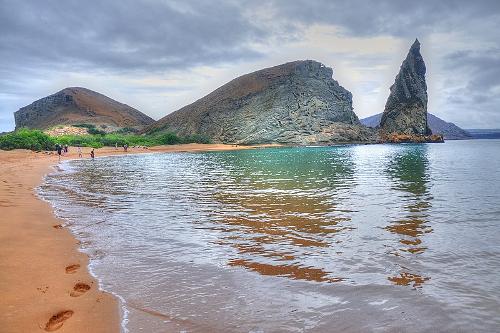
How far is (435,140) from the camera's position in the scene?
480 feet

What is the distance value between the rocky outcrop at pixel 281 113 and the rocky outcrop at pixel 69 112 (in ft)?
150

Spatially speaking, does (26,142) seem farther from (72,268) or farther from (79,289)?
(79,289)

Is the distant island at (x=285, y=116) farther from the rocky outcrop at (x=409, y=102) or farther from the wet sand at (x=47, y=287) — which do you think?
the wet sand at (x=47, y=287)

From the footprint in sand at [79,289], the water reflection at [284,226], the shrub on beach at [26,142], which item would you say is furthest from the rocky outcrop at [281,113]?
the footprint in sand at [79,289]

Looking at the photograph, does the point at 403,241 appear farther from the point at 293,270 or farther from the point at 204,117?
the point at 204,117

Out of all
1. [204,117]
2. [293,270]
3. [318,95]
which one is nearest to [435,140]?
[318,95]

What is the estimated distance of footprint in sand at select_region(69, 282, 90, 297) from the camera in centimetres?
546

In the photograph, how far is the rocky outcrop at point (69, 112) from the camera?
172 metres

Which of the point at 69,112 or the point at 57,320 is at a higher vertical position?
the point at 69,112

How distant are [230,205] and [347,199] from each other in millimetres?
5214

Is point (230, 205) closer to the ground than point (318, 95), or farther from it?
closer to the ground

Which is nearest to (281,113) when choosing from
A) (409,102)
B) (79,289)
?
(409,102)

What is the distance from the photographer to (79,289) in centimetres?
569

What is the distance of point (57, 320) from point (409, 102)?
168527 millimetres
